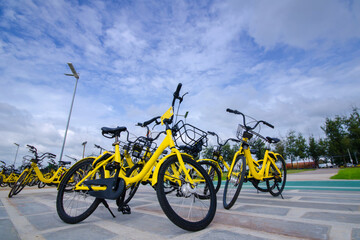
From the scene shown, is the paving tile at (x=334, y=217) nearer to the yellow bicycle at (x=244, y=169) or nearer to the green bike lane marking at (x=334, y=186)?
the yellow bicycle at (x=244, y=169)

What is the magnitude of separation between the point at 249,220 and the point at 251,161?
1.46m

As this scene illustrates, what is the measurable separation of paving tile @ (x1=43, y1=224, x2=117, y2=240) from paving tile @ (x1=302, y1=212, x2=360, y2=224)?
219 centimetres

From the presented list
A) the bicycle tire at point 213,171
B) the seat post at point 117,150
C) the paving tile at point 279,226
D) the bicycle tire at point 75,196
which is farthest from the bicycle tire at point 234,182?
the bicycle tire at point 75,196

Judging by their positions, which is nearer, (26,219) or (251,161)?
(26,219)

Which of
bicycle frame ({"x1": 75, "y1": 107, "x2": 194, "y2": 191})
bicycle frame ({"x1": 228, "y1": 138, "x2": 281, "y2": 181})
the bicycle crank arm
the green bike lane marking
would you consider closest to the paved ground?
the bicycle crank arm

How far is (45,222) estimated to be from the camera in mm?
2352

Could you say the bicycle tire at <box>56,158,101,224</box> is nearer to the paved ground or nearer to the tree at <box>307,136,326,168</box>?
the paved ground

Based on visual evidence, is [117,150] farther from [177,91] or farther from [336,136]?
[336,136]

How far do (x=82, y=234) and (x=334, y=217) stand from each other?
2700mm

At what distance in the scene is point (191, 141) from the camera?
365 centimetres

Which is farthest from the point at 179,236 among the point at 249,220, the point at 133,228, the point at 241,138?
the point at 241,138

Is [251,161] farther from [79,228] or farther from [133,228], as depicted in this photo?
[79,228]

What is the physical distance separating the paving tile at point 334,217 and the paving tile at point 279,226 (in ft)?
1.12

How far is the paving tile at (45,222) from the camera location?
217cm
